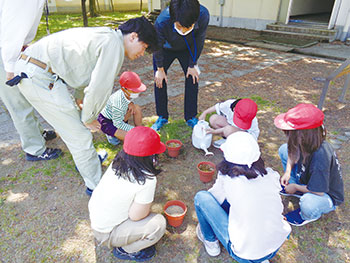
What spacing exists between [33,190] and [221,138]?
217cm

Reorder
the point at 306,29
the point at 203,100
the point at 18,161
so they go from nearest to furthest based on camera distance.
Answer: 1. the point at 18,161
2. the point at 203,100
3. the point at 306,29

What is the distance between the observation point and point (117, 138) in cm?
304

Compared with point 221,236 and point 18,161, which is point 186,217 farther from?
point 18,161

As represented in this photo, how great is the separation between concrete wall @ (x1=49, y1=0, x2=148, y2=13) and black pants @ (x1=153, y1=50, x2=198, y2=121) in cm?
1646

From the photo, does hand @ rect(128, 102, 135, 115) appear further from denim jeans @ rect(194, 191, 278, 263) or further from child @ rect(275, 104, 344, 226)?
child @ rect(275, 104, 344, 226)

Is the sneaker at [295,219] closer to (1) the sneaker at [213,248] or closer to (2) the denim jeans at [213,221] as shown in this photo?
(2) the denim jeans at [213,221]

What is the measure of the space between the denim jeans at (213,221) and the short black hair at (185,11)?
1.61 metres

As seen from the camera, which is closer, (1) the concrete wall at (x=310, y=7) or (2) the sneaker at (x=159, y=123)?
(2) the sneaker at (x=159, y=123)

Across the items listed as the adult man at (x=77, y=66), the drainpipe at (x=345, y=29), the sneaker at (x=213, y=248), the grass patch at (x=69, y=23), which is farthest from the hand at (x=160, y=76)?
the grass patch at (x=69, y=23)

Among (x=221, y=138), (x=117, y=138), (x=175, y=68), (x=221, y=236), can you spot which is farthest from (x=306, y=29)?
(x=221, y=236)

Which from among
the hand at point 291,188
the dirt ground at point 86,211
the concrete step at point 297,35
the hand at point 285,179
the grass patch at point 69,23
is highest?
the concrete step at point 297,35

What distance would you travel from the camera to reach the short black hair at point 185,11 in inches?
92.7

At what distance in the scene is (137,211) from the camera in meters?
1.64

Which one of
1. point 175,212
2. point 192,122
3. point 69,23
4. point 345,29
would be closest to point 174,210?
point 175,212
